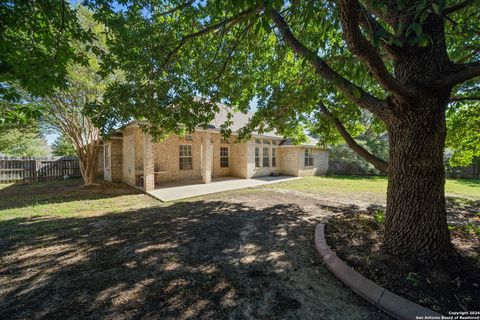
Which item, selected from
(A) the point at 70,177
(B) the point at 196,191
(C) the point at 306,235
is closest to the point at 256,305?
(C) the point at 306,235

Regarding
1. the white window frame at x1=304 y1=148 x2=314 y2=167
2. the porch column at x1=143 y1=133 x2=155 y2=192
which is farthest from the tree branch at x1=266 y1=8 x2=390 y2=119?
the white window frame at x1=304 y1=148 x2=314 y2=167

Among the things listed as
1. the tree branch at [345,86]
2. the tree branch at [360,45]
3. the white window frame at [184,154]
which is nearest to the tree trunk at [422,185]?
the tree branch at [345,86]

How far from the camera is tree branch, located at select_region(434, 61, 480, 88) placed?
227cm

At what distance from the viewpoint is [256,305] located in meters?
2.16

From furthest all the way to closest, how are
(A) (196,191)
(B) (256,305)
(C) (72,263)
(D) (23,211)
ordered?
(A) (196,191), (D) (23,211), (C) (72,263), (B) (256,305)

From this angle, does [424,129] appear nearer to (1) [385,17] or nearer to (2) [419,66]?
(2) [419,66]

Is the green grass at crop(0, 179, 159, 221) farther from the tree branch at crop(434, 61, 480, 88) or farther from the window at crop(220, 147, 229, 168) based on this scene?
the tree branch at crop(434, 61, 480, 88)

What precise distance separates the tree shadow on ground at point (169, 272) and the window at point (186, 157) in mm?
7744

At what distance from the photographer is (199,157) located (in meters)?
13.2

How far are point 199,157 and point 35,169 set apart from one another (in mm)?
10727

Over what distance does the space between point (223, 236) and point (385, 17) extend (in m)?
4.72

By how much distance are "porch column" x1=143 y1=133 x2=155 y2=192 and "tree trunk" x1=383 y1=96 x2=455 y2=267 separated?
866 cm

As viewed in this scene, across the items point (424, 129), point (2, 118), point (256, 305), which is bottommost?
point (256, 305)

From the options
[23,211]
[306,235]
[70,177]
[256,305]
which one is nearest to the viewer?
[256,305]
